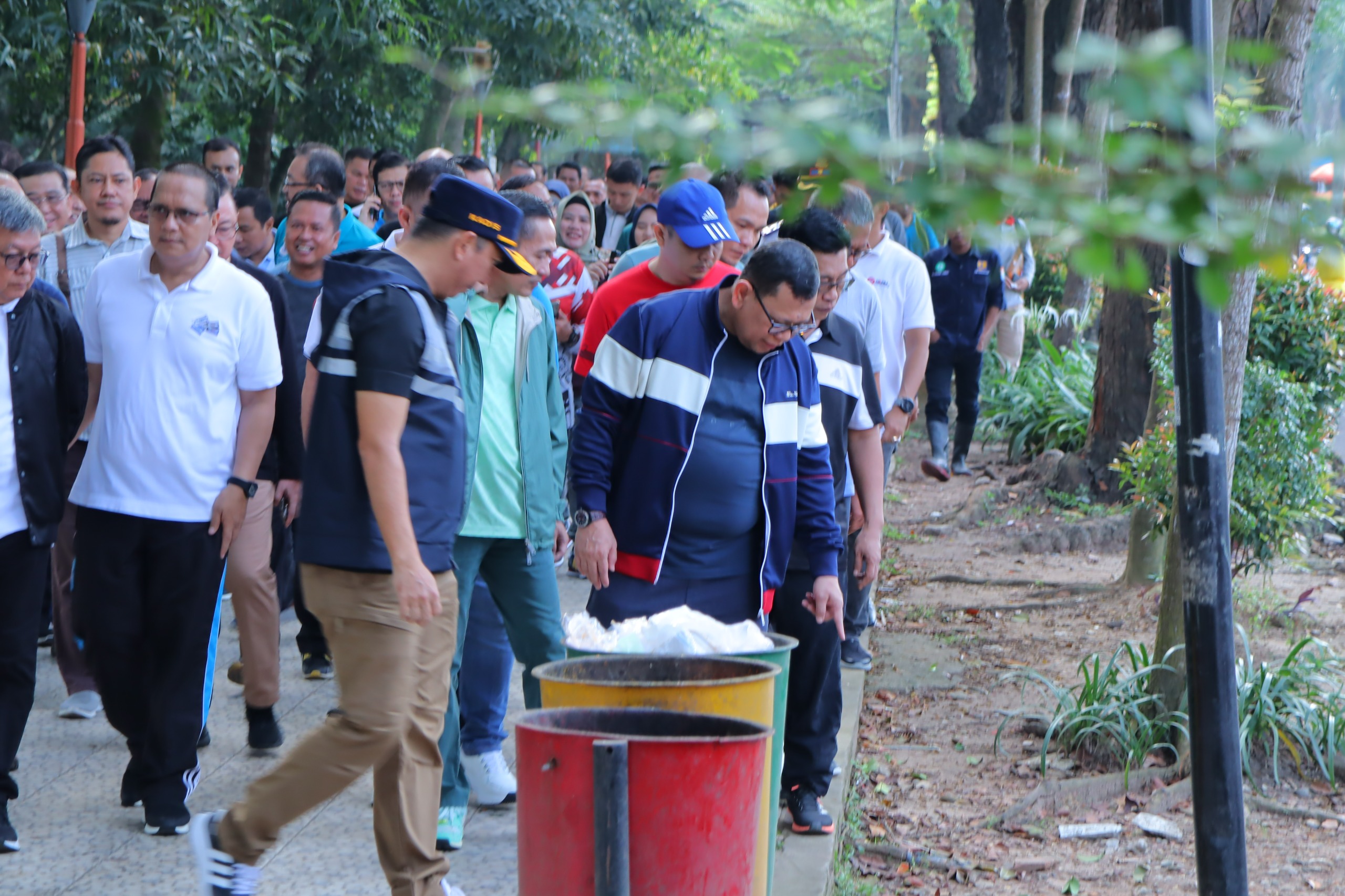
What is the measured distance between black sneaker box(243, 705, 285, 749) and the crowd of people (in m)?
0.01

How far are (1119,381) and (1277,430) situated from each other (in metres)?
3.23

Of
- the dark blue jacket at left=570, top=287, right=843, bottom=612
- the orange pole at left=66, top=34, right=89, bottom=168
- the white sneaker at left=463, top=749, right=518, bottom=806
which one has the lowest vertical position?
the white sneaker at left=463, top=749, right=518, bottom=806

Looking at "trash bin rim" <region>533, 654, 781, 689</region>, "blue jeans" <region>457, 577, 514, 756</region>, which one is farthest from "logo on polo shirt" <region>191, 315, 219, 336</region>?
"trash bin rim" <region>533, 654, 781, 689</region>

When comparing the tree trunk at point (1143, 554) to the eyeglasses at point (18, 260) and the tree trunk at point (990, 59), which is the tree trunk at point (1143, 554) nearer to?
the eyeglasses at point (18, 260)

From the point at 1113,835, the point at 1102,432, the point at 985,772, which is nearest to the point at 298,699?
the point at 985,772

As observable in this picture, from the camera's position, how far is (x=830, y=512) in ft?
15.1

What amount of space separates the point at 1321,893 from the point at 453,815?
300 centimetres

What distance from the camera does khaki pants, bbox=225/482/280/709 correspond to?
→ 5.12 m

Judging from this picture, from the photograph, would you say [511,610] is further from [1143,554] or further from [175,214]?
[1143,554]

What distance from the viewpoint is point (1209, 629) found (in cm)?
404

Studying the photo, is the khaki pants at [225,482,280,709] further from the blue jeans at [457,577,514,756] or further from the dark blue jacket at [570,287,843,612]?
the dark blue jacket at [570,287,843,612]

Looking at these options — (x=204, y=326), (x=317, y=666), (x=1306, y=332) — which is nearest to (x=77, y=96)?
(x=317, y=666)

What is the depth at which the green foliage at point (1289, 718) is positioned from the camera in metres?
5.86

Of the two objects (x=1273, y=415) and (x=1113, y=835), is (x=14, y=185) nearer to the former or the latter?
(x=1113, y=835)
